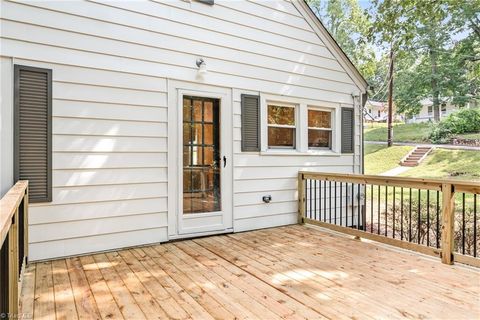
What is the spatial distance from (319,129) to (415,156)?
35.8 feet

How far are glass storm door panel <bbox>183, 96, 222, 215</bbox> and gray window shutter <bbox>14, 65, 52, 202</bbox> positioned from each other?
1568 mm

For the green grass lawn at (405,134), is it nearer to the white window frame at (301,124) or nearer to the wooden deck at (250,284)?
the white window frame at (301,124)

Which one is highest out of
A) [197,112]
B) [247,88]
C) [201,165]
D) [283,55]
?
[283,55]

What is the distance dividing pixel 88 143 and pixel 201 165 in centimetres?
145

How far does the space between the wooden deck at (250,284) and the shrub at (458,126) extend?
15.4 m

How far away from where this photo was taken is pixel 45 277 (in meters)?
2.86

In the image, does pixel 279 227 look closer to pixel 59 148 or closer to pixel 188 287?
pixel 188 287

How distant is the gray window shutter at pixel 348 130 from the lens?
5945mm

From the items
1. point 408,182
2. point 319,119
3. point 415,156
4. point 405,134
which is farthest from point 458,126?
point 408,182

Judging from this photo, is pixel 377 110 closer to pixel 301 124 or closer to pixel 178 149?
pixel 301 124

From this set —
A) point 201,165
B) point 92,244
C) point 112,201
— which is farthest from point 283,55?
point 92,244

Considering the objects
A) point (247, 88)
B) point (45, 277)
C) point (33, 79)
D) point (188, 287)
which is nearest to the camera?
point (188, 287)

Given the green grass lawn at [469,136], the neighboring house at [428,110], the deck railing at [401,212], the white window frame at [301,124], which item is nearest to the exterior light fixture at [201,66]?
the white window frame at [301,124]

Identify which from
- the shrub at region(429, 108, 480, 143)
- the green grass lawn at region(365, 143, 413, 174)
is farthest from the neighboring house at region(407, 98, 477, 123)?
the green grass lawn at region(365, 143, 413, 174)
